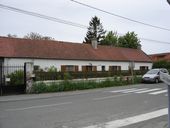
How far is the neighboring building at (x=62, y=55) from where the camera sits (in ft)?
109

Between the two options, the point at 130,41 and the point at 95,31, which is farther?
the point at 95,31

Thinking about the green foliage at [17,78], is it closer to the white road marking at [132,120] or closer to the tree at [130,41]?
the white road marking at [132,120]

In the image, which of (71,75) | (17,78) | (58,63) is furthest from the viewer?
(58,63)

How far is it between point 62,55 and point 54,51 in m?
1.18

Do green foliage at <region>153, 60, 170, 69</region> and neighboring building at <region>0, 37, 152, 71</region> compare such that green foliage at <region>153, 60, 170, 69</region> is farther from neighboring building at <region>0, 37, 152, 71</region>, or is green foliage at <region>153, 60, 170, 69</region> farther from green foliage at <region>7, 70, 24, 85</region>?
green foliage at <region>7, 70, 24, 85</region>

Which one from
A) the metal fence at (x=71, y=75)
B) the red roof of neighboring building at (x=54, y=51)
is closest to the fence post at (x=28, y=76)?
the metal fence at (x=71, y=75)

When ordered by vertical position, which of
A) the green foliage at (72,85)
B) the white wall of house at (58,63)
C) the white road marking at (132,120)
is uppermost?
the white wall of house at (58,63)

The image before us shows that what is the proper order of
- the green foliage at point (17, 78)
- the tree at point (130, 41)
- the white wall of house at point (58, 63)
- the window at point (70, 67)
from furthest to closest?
the tree at point (130, 41) → the window at point (70, 67) → the white wall of house at point (58, 63) → the green foliage at point (17, 78)

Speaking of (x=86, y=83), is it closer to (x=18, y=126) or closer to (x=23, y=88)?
(x=23, y=88)

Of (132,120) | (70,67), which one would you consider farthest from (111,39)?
(132,120)

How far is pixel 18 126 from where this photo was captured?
9.00 metres

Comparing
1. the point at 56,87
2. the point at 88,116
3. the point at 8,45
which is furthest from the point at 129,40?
Result: the point at 88,116

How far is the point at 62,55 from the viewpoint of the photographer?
37281mm

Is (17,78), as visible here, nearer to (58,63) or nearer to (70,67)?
(58,63)
